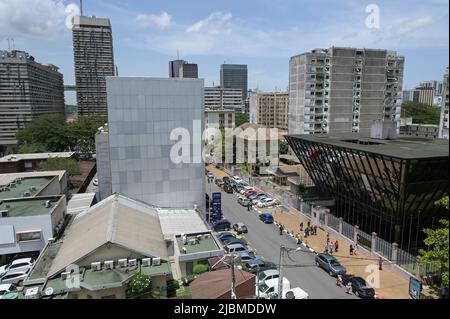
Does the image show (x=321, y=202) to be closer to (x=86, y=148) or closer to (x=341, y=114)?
(x=341, y=114)

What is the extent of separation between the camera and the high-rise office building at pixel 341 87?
5800 centimetres

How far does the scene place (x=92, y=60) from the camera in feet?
349

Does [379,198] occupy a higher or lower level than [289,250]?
higher

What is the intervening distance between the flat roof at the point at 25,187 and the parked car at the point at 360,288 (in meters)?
25.1

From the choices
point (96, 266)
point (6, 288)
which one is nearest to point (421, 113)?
point (96, 266)

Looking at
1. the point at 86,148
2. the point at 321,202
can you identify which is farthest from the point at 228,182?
the point at 86,148

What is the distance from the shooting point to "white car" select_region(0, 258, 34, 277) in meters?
19.8

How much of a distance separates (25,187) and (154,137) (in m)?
14.6

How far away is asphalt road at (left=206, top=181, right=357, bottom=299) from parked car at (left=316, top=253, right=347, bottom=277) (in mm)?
332

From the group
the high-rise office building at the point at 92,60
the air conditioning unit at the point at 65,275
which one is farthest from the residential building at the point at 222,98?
the air conditioning unit at the point at 65,275

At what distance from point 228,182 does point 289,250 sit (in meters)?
21.0

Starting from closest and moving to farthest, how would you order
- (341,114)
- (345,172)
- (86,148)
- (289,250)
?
(289,250)
(345,172)
(341,114)
(86,148)

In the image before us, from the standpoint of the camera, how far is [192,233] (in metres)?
21.0
